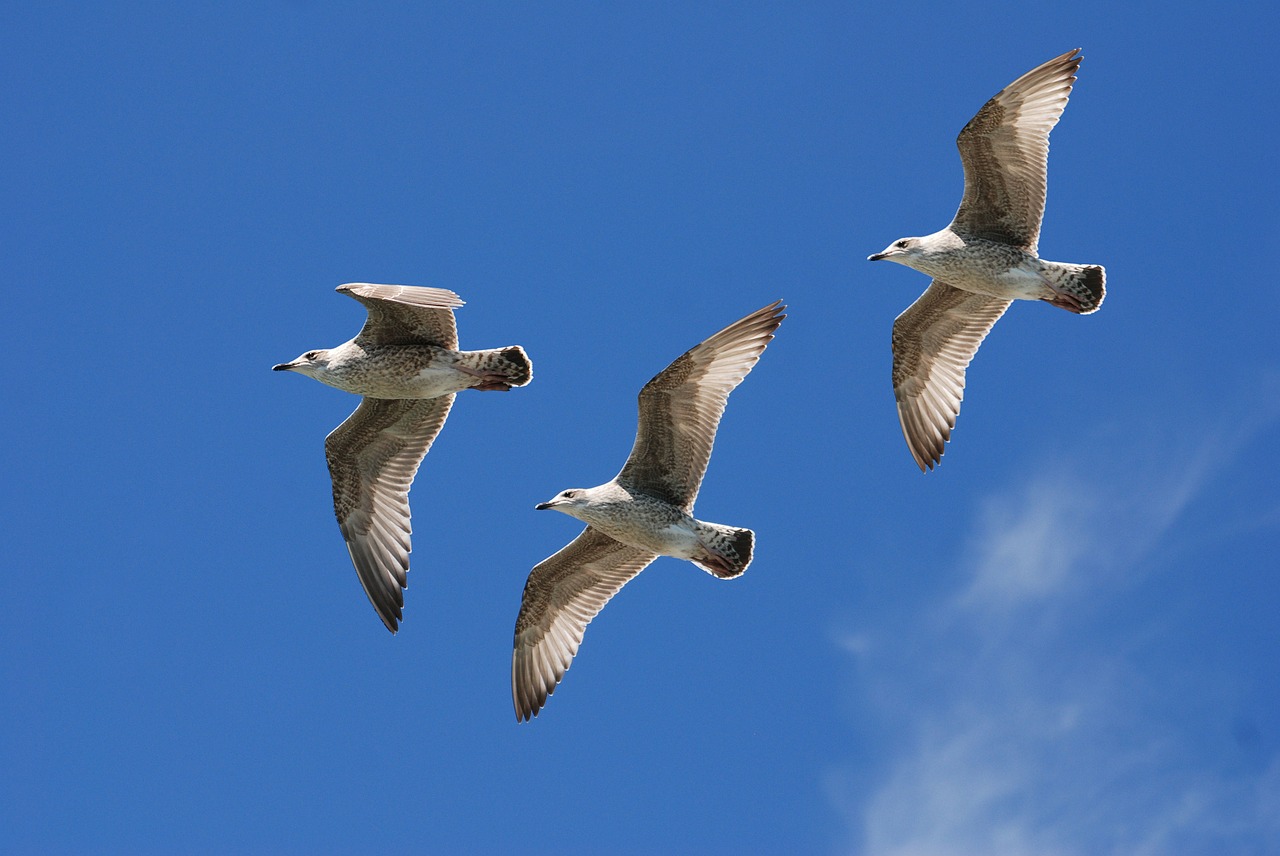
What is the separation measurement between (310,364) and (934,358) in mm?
6003

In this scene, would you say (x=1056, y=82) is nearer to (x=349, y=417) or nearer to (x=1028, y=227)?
(x=1028, y=227)

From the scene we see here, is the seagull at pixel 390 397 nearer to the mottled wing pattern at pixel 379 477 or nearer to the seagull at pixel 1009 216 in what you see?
the mottled wing pattern at pixel 379 477

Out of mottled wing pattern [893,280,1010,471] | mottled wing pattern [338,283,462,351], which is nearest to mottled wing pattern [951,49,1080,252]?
mottled wing pattern [893,280,1010,471]

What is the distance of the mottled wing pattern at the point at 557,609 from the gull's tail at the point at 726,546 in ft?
3.81

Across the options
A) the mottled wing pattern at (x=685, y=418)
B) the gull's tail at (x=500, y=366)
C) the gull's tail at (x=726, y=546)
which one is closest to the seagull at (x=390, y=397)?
the gull's tail at (x=500, y=366)

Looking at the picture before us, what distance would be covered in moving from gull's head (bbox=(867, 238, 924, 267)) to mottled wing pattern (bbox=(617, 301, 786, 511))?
217 cm

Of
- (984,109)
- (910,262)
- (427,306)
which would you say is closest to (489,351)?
(427,306)

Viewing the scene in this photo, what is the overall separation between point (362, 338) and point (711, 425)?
303 cm

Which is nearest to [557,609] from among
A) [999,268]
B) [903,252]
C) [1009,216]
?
[903,252]

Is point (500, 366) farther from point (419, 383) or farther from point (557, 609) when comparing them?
point (557, 609)

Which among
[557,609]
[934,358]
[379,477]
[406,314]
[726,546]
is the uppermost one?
[934,358]

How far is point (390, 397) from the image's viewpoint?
13.6m

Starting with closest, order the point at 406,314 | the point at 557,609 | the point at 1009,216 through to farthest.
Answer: the point at 406,314, the point at 557,609, the point at 1009,216

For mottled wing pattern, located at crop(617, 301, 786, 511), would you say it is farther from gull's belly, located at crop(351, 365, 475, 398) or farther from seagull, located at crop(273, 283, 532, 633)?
gull's belly, located at crop(351, 365, 475, 398)
